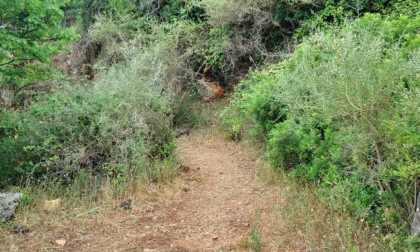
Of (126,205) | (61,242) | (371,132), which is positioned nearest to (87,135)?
(126,205)

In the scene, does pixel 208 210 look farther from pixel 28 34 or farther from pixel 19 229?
pixel 28 34

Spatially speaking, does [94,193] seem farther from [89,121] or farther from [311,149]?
[311,149]

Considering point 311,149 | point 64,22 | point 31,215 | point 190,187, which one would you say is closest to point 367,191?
point 311,149

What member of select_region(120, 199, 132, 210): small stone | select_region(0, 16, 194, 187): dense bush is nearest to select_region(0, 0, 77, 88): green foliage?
select_region(0, 16, 194, 187): dense bush

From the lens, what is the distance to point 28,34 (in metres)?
6.27

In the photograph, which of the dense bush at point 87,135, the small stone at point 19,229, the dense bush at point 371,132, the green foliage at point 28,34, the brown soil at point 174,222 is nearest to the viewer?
the dense bush at point 371,132

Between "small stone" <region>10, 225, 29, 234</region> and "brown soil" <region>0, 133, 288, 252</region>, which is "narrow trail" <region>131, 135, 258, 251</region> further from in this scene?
"small stone" <region>10, 225, 29, 234</region>

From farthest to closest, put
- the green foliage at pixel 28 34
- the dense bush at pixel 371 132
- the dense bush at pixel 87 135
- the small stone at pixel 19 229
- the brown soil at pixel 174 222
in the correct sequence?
the dense bush at pixel 87 135, the green foliage at pixel 28 34, the small stone at pixel 19 229, the brown soil at pixel 174 222, the dense bush at pixel 371 132

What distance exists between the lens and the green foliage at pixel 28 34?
5.79 metres

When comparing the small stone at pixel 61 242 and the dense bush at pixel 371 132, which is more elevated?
the dense bush at pixel 371 132

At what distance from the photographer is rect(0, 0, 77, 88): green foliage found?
579 cm

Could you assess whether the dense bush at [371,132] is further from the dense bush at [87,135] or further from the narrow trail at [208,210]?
the dense bush at [87,135]

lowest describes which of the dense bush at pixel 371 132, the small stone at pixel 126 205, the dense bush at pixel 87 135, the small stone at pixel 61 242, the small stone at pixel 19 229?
the small stone at pixel 19 229

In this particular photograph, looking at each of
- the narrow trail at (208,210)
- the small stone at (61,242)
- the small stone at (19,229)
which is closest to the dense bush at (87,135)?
the narrow trail at (208,210)
